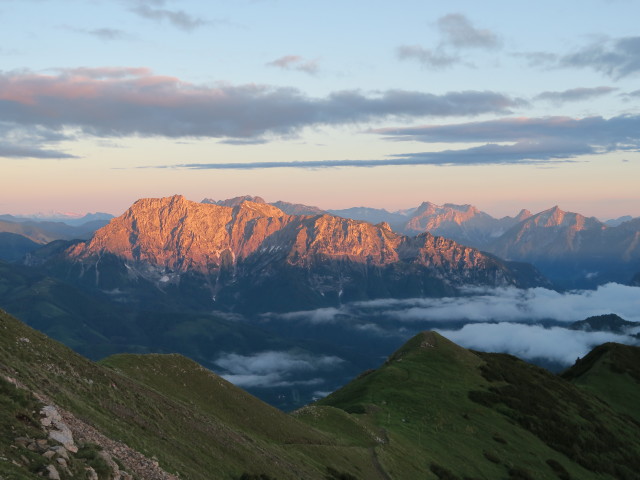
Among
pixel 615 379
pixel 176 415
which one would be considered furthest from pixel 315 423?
pixel 615 379

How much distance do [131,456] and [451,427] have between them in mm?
75944

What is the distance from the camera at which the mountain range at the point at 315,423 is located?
3756 cm

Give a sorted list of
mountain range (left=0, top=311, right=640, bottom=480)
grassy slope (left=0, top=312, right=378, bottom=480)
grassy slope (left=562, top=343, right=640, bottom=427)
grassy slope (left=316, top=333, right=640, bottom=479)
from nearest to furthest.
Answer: mountain range (left=0, top=311, right=640, bottom=480) → grassy slope (left=0, top=312, right=378, bottom=480) → grassy slope (left=316, top=333, right=640, bottom=479) → grassy slope (left=562, top=343, right=640, bottom=427)

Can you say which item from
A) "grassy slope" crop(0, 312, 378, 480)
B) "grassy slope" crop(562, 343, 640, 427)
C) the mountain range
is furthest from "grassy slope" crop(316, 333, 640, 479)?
"grassy slope" crop(562, 343, 640, 427)

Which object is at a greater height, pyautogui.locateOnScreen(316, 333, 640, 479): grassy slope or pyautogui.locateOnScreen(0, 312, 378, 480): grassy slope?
pyautogui.locateOnScreen(0, 312, 378, 480): grassy slope

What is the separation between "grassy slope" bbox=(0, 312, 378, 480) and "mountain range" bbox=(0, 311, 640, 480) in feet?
0.63

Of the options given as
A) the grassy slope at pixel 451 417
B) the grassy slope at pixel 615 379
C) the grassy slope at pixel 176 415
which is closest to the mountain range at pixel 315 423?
the grassy slope at pixel 176 415

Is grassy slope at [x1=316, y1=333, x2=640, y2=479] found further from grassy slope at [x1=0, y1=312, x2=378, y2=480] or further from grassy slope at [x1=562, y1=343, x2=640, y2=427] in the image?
grassy slope at [x1=562, y1=343, x2=640, y2=427]

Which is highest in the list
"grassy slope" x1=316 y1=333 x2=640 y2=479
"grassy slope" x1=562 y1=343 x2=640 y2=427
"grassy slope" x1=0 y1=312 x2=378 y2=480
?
"grassy slope" x1=0 y1=312 x2=378 y2=480

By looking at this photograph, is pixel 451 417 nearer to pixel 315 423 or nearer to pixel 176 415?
pixel 315 423

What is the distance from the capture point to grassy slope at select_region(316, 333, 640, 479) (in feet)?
294

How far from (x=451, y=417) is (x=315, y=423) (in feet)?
108

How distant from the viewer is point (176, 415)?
57.1 m

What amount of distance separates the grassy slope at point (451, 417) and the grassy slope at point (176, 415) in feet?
43.4
